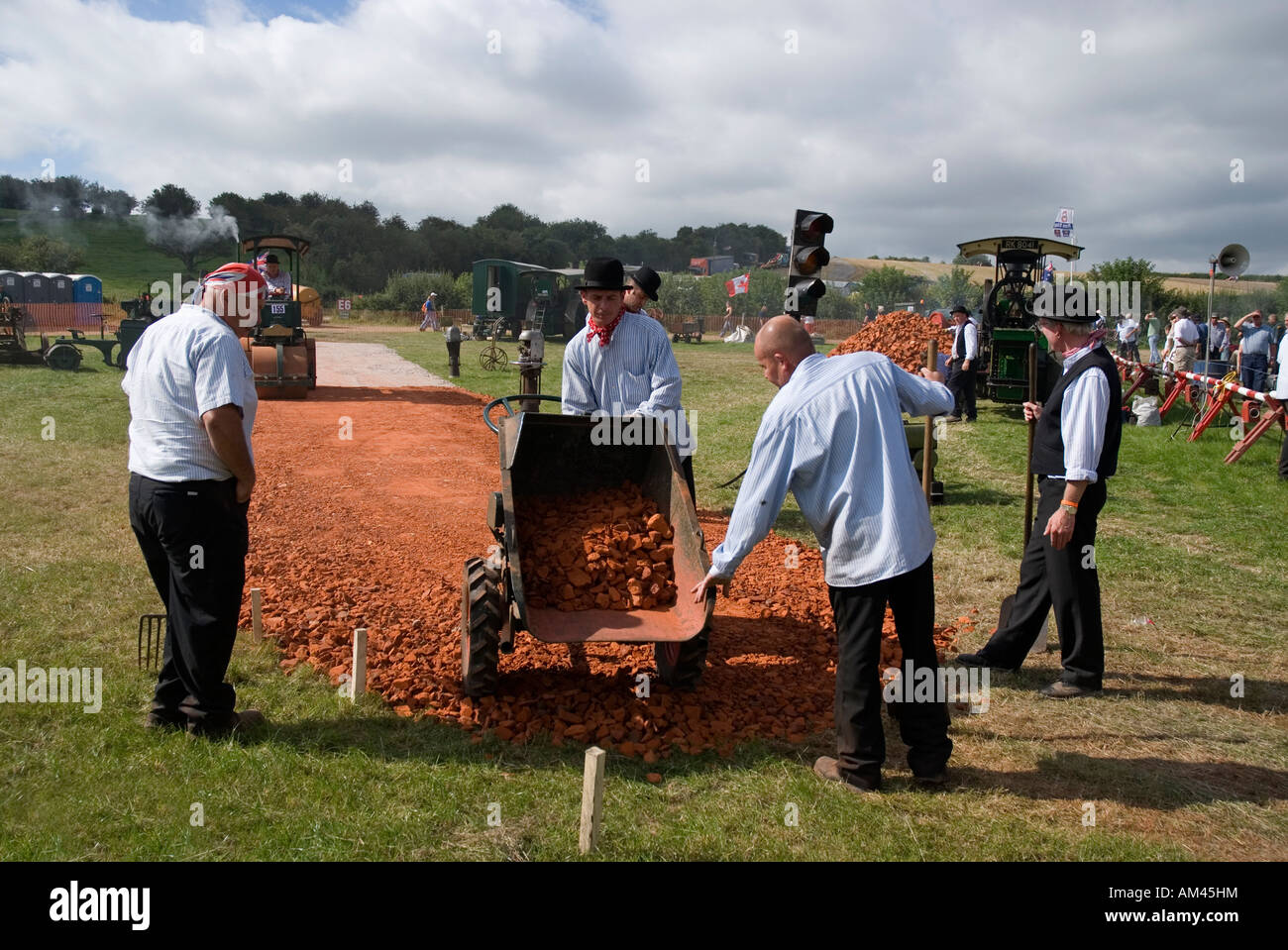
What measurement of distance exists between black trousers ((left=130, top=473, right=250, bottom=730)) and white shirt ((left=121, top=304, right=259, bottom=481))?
86 mm

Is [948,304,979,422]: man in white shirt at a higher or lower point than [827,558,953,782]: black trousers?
higher

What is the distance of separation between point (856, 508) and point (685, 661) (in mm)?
1441

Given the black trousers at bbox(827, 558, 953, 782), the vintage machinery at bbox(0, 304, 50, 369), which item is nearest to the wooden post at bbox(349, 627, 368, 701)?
the black trousers at bbox(827, 558, 953, 782)

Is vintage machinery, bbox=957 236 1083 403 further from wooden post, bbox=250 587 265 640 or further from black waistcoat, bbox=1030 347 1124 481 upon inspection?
wooden post, bbox=250 587 265 640

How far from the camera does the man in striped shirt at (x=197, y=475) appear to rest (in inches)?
165

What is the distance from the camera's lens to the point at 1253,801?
414 cm

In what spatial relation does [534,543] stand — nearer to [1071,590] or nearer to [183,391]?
[183,391]

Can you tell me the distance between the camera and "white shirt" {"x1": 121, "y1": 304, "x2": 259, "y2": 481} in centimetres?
417

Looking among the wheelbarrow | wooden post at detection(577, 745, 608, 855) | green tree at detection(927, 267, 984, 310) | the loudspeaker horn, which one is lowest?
wooden post at detection(577, 745, 608, 855)

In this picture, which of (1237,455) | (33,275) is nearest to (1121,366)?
(1237,455)

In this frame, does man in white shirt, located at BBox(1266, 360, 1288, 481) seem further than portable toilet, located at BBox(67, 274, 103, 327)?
No

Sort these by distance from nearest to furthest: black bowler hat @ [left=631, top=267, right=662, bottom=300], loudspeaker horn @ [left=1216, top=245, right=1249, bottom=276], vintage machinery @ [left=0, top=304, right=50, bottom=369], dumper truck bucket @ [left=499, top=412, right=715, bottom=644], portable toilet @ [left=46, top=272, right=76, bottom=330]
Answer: dumper truck bucket @ [left=499, top=412, right=715, bottom=644] → black bowler hat @ [left=631, top=267, right=662, bottom=300] → loudspeaker horn @ [left=1216, top=245, right=1249, bottom=276] → vintage machinery @ [left=0, top=304, right=50, bottom=369] → portable toilet @ [left=46, top=272, right=76, bottom=330]

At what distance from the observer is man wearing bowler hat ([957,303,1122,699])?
4.97 metres

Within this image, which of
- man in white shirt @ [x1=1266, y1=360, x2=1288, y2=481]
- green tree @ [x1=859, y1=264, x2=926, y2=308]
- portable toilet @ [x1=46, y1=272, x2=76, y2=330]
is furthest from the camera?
green tree @ [x1=859, y1=264, x2=926, y2=308]
